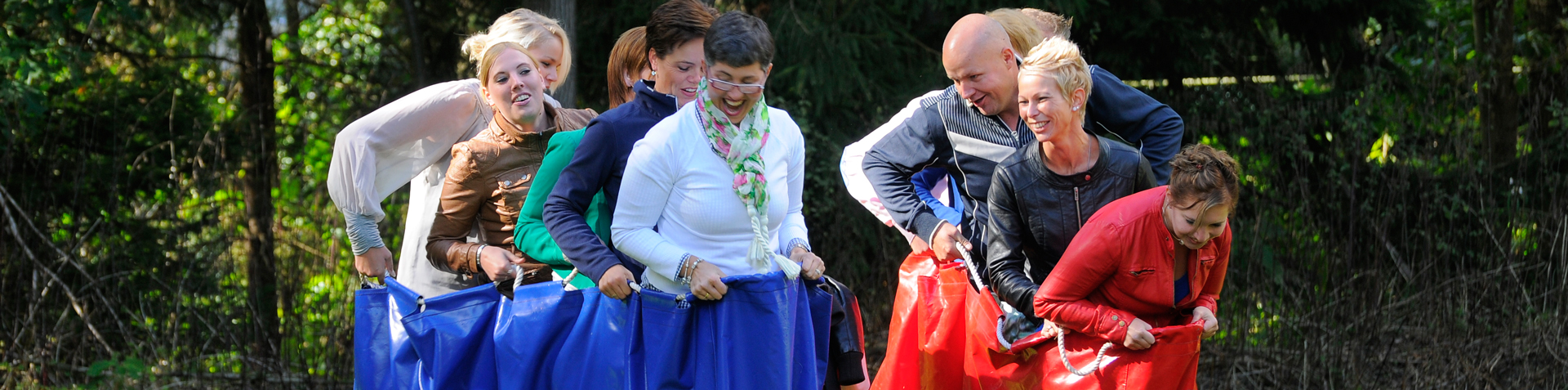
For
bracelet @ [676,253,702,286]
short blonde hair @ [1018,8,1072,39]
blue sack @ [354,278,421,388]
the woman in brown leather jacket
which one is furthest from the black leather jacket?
blue sack @ [354,278,421,388]

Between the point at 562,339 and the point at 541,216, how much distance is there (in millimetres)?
292

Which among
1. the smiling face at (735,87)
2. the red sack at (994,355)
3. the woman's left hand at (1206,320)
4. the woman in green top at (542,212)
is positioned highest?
the smiling face at (735,87)

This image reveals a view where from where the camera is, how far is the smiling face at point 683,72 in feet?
9.36

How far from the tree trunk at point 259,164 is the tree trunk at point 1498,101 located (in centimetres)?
618

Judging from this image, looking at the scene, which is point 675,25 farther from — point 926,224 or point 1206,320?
point 1206,320

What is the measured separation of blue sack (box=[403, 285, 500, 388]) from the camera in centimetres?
287

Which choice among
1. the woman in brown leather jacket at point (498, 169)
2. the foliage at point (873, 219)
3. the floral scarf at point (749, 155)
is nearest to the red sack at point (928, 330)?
the floral scarf at point (749, 155)

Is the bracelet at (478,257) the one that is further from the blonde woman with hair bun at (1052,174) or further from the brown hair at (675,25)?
the blonde woman with hair bun at (1052,174)

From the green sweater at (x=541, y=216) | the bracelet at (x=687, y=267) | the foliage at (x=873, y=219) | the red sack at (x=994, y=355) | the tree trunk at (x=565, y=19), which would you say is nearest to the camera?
the bracelet at (x=687, y=267)

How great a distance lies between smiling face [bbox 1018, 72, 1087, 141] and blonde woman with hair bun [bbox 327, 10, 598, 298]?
4.47ft

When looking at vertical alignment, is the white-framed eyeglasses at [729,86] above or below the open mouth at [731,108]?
above

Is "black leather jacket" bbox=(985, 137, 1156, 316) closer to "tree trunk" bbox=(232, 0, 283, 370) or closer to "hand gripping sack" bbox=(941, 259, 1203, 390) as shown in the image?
"hand gripping sack" bbox=(941, 259, 1203, 390)

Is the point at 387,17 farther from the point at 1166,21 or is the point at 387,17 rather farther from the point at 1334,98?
the point at 1334,98

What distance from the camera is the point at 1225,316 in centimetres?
542
